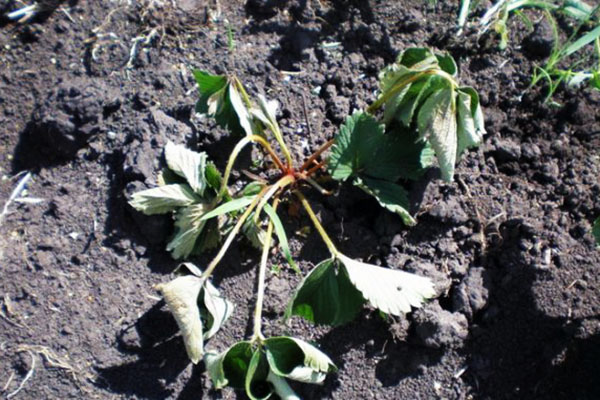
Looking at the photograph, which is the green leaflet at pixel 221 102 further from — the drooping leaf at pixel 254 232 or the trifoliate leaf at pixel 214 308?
the trifoliate leaf at pixel 214 308

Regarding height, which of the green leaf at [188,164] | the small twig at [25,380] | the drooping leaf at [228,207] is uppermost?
the green leaf at [188,164]

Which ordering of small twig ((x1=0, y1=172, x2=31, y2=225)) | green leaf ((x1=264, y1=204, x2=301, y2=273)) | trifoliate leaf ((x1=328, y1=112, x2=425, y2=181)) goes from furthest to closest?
small twig ((x1=0, y1=172, x2=31, y2=225)) < trifoliate leaf ((x1=328, y1=112, x2=425, y2=181)) < green leaf ((x1=264, y1=204, x2=301, y2=273))

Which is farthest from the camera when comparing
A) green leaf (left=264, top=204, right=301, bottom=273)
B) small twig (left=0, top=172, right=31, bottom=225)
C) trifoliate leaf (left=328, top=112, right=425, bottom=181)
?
small twig (left=0, top=172, right=31, bottom=225)

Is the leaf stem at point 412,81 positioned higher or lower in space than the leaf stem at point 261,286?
higher

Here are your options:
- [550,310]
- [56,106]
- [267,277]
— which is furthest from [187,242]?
[550,310]

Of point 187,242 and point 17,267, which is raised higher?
point 187,242

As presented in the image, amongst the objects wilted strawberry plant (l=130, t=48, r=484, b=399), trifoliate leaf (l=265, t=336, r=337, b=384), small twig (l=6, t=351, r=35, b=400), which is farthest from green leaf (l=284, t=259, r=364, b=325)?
small twig (l=6, t=351, r=35, b=400)

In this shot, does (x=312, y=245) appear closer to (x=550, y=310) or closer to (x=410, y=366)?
(x=410, y=366)

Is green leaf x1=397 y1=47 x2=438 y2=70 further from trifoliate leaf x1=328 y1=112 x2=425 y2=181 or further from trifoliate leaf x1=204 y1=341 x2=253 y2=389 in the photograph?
trifoliate leaf x1=204 y1=341 x2=253 y2=389

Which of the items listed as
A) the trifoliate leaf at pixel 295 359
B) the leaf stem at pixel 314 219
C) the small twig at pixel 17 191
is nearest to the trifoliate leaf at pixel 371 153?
the leaf stem at pixel 314 219
